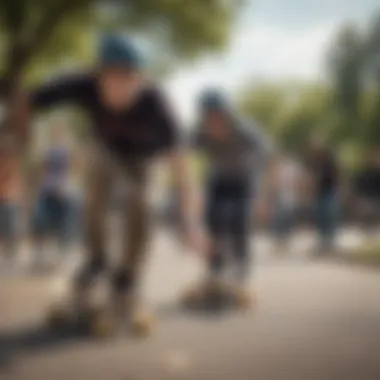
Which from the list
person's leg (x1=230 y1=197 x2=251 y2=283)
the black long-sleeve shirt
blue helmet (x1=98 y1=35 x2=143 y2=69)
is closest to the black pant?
person's leg (x1=230 y1=197 x2=251 y2=283)

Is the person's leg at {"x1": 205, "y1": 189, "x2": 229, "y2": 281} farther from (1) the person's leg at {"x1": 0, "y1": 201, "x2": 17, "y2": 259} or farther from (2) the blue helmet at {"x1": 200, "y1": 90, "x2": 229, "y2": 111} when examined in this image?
(1) the person's leg at {"x1": 0, "y1": 201, "x2": 17, "y2": 259}

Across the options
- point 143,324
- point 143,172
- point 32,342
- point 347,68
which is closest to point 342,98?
point 347,68

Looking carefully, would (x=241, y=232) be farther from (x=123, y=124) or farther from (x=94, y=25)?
(x=94, y=25)

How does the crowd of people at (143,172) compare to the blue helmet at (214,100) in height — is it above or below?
below

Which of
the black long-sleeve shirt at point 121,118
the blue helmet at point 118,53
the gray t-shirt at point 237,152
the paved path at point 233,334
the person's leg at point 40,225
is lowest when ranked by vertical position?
the paved path at point 233,334

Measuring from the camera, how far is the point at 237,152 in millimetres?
987

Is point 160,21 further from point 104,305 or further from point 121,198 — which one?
point 104,305

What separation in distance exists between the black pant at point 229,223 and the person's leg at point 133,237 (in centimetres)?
9

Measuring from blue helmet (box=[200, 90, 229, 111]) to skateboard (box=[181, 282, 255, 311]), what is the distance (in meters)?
0.25

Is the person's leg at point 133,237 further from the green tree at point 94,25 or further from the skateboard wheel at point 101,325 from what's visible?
the green tree at point 94,25

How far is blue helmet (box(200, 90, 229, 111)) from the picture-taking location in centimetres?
101

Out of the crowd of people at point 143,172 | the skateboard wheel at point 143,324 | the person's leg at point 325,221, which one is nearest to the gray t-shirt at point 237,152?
the crowd of people at point 143,172

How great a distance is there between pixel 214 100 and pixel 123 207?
202mm

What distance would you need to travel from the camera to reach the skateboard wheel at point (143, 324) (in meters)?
1.01
